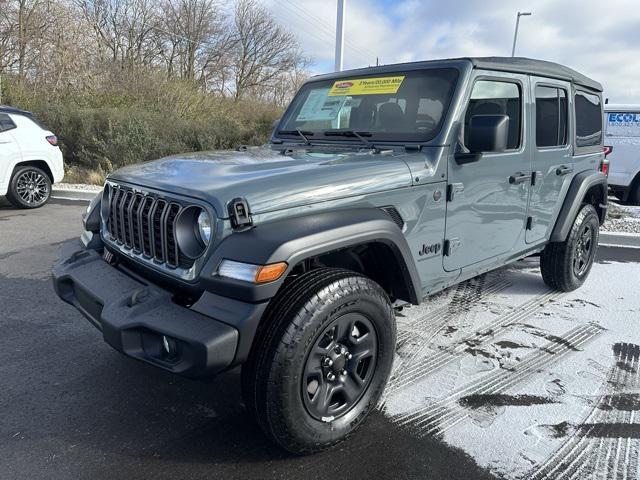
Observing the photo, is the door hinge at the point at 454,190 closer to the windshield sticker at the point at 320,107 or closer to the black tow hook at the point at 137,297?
the windshield sticker at the point at 320,107

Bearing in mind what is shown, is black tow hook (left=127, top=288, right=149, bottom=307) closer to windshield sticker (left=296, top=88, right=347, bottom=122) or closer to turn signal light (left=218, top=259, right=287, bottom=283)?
turn signal light (left=218, top=259, right=287, bottom=283)

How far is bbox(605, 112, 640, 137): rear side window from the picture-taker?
394 inches

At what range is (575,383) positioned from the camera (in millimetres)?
3031

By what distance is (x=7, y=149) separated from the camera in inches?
304

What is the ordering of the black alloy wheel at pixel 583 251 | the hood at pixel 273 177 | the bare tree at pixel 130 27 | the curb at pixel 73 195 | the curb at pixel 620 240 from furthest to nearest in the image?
the bare tree at pixel 130 27 → the curb at pixel 73 195 → the curb at pixel 620 240 → the black alloy wheel at pixel 583 251 → the hood at pixel 273 177

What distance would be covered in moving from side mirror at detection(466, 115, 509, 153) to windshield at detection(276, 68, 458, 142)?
22 centimetres

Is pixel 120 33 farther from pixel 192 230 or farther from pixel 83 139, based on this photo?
pixel 192 230

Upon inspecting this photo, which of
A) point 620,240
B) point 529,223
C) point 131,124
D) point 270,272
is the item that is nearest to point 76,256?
point 270,272

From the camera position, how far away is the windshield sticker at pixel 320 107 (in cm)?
361

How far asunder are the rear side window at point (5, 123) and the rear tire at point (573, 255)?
319 inches

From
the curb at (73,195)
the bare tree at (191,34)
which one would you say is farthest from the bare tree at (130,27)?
the curb at (73,195)

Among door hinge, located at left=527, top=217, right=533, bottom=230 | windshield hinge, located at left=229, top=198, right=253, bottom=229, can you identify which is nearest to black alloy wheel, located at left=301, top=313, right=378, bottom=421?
windshield hinge, located at left=229, top=198, right=253, bottom=229

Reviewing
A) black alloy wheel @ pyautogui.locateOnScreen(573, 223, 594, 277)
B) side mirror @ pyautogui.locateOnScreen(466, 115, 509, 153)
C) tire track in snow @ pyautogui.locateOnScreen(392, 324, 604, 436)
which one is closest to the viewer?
tire track in snow @ pyautogui.locateOnScreen(392, 324, 604, 436)

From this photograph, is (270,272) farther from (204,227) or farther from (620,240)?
(620,240)
